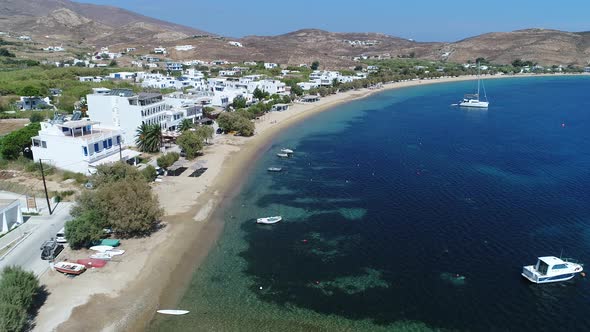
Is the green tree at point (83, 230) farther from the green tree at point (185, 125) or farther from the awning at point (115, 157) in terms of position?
the green tree at point (185, 125)

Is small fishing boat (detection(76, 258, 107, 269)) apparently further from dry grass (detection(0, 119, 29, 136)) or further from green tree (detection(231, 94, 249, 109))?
green tree (detection(231, 94, 249, 109))

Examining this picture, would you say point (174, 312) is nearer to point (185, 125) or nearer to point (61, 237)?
point (61, 237)

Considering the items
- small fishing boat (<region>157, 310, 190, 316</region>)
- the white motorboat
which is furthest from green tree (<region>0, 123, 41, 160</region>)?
the white motorboat

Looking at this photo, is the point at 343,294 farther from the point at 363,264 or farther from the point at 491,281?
the point at 491,281

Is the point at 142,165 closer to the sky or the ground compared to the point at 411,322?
closer to the sky

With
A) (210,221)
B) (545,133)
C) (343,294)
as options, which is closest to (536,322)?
(343,294)

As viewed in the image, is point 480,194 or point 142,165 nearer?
point 480,194

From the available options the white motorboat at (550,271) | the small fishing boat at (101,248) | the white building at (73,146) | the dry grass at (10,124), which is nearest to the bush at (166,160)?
the white building at (73,146)
